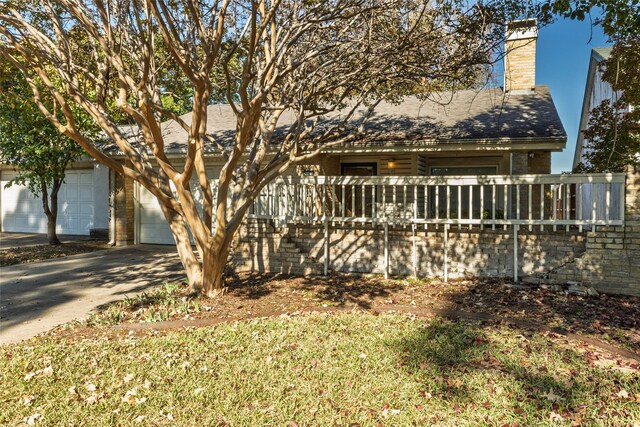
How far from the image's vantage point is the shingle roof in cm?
963

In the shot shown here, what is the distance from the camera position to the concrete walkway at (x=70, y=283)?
19.1 feet

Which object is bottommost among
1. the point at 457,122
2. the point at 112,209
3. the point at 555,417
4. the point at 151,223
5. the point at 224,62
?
the point at 555,417

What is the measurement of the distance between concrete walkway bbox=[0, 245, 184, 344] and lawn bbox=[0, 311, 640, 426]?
2.95 ft

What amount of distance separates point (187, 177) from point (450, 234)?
4543 mm

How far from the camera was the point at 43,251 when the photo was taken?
37.6 feet

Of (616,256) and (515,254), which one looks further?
(515,254)

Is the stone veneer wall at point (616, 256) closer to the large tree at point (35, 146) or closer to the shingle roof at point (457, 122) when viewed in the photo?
the shingle roof at point (457, 122)

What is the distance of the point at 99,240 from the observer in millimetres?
13906

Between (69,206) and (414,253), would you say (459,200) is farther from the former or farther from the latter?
(69,206)

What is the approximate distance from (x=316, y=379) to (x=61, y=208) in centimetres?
1468

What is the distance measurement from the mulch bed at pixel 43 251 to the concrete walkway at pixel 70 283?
1.74 feet

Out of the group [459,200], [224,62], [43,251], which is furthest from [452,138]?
[43,251]

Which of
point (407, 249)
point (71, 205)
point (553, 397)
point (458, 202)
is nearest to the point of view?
point (553, 397)

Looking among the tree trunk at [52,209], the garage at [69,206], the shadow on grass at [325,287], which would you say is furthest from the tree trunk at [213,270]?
the garage at [69,206]
